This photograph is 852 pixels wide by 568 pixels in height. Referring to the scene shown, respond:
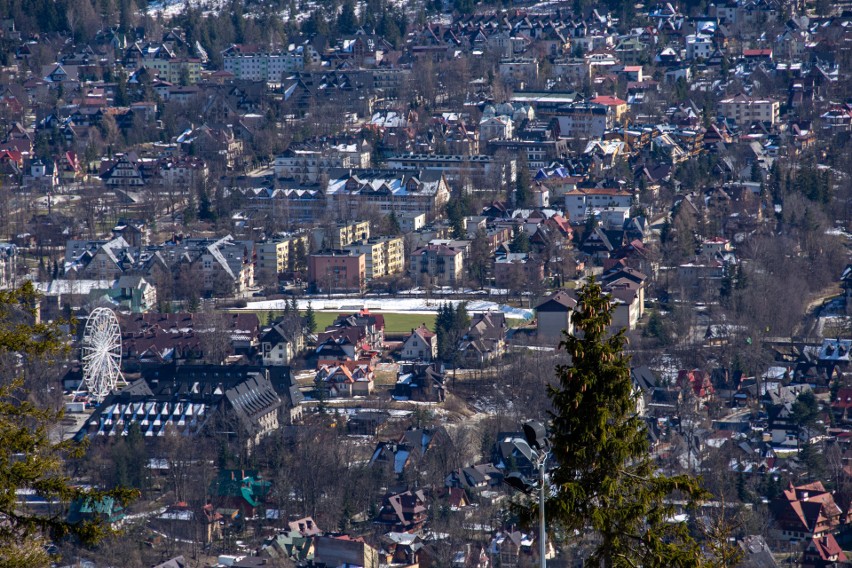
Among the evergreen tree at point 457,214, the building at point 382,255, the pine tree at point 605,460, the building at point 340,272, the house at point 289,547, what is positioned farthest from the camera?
the evergreen tree at point 457,214

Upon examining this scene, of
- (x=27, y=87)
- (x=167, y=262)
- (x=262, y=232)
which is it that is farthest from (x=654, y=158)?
(x=27, y=87)

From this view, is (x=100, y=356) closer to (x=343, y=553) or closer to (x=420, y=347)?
(x=420, y=347)

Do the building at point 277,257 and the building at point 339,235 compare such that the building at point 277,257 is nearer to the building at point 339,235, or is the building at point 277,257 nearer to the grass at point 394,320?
the building at point 339,235

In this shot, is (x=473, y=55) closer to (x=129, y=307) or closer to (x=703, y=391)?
(x=129, y=307)

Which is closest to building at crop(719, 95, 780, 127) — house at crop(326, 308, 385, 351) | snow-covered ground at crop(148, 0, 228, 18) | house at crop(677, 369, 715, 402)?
house at crop(326, 308, 385, 351)

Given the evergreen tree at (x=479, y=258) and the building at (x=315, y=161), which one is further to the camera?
the building at (x=315, y=161)

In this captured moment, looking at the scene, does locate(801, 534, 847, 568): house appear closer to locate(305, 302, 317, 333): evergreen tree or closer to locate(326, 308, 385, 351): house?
locate(326, 308, 385, 351): house

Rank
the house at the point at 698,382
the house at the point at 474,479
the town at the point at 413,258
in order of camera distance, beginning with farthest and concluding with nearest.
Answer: the house at the point at 698,382 → the house at the point at 474,479 → the town at the point at 413,258

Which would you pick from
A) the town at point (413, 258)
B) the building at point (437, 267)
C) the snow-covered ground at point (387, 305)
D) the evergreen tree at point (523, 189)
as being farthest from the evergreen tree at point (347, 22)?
the snow-covered ground at point (387, 305)
